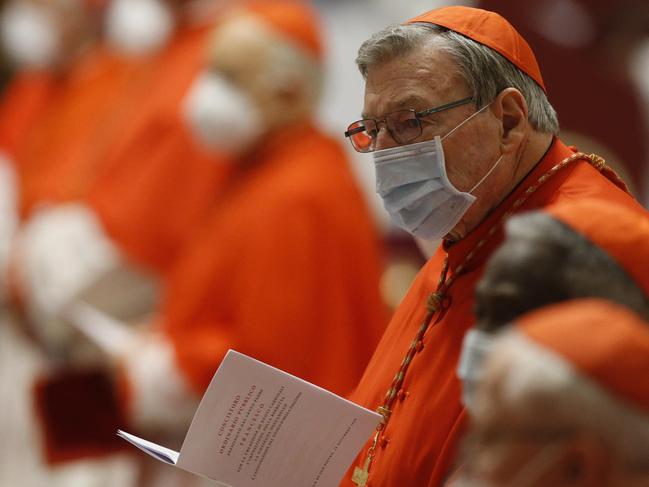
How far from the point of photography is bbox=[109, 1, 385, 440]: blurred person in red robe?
4078 mm

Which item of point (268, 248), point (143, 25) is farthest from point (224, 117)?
point (143, 25)

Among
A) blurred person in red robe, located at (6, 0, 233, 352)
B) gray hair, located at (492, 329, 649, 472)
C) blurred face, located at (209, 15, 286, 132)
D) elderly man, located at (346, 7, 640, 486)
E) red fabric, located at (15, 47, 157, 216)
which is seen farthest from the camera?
red fabric, located at (15, 47, 157, 216)

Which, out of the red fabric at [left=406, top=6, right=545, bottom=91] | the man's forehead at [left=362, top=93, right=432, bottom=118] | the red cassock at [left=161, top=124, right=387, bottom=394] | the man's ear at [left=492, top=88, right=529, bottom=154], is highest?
the red fabric at [left=406, top=6, right=545, bottom=91]

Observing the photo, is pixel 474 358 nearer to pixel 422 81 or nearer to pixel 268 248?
pixel 422 81

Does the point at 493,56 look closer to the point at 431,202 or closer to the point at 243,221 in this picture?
the point at 431,202

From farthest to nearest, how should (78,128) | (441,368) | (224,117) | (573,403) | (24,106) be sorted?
(24,106) < (78,128) < (224,117) < (441,368) < (573,403)

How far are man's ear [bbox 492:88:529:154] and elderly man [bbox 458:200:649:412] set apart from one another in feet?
1.45

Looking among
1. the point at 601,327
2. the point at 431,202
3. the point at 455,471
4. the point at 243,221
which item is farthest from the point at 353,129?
the point at 243,221

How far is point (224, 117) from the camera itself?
14.3 feet

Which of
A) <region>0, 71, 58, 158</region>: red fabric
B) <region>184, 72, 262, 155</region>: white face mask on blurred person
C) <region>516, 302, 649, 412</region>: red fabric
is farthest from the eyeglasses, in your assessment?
<region>0, 71, 58, 158</region>: red fabric

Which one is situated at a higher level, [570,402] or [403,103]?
[403,103]

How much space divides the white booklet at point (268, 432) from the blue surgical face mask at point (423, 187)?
34 cm

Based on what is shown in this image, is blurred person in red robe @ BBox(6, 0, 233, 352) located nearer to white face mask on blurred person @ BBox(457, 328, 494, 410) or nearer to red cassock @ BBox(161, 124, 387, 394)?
red cassock @ BBox(161, 124, 387, 394)

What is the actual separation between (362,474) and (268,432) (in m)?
0.18
